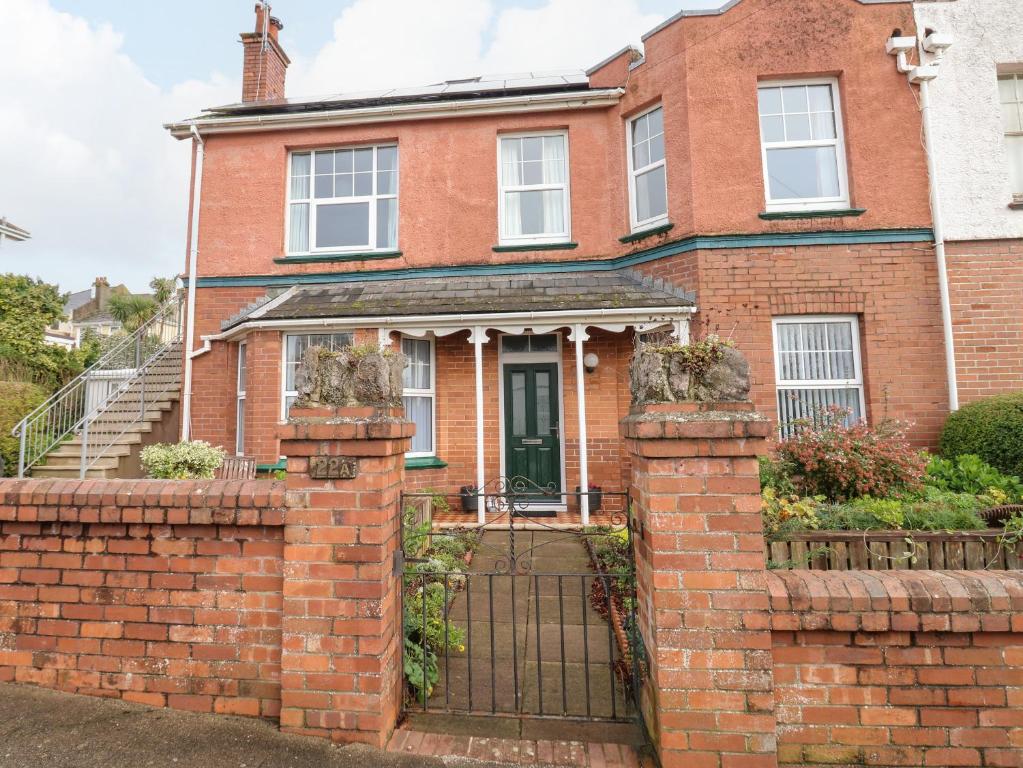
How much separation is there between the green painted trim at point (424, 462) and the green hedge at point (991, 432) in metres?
6.77

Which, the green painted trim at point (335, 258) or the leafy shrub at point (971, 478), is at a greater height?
the green painted trim at point (335, 258)

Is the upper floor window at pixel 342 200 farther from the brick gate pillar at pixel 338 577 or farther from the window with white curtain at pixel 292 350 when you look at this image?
the brick gate pillar at pixel 338 577

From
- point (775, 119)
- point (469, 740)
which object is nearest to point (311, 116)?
point (775, 119)

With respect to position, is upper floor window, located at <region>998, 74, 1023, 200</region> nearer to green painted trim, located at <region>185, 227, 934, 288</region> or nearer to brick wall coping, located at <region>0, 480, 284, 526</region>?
green painted trim, located at <region>185, 227, 934, 288</region>

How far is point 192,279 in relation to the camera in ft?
29.2

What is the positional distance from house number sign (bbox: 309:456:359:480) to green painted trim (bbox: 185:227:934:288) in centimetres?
637

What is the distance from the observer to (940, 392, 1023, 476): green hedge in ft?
18.2

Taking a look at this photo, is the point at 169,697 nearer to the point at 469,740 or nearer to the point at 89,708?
the point at 89,708

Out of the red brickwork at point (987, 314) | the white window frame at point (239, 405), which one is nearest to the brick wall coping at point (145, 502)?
the white window frame at point (239, 405)

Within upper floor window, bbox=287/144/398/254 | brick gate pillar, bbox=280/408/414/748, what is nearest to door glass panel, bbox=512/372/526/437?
upper floor window, bbox=287/144/398/254

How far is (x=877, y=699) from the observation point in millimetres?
2260

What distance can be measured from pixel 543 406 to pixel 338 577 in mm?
6114

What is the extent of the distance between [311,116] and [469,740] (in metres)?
9.47

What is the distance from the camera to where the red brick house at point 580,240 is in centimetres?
722
